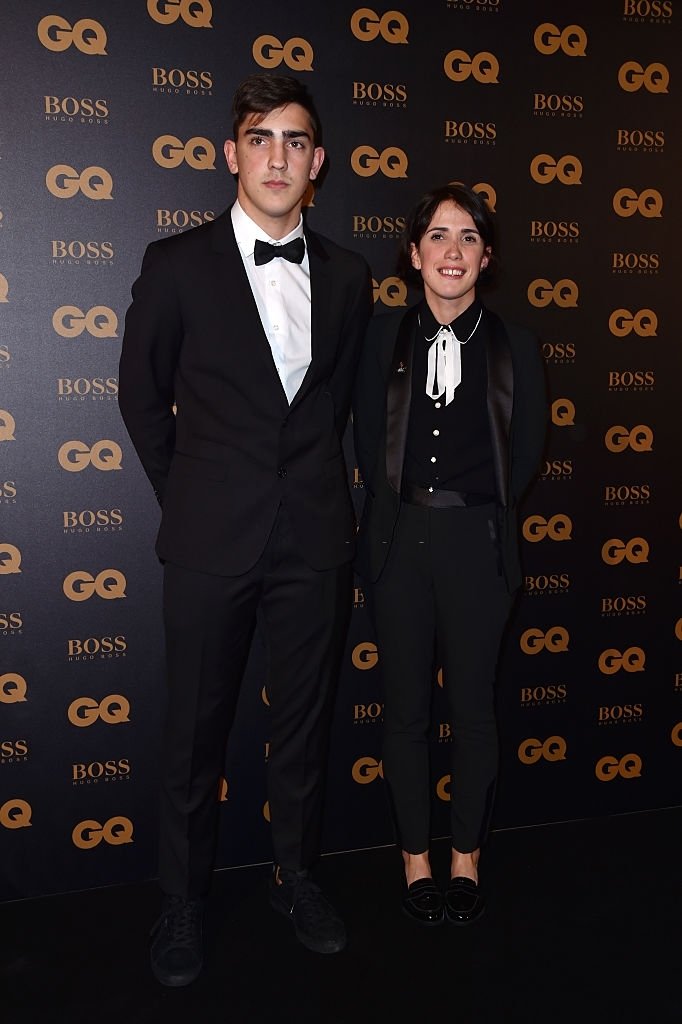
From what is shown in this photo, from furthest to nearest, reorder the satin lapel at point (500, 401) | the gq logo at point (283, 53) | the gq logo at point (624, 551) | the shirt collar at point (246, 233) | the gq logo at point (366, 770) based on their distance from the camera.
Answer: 1. the gq logo at point (624, 551)
2. the gq logo at point (366, 770)
3. the gq logo at point (283, 53)
4. the satin lapel at point (500, 401)
5. the shirt collar at point (246, 233)

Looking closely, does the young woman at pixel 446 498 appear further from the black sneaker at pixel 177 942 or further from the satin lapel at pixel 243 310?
the black sneaker at pixel 177 942

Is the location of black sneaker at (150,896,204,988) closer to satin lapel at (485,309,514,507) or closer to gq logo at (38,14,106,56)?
satin lapel at (485,309,514,507)

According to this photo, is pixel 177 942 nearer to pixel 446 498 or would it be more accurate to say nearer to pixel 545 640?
pixel 446 498

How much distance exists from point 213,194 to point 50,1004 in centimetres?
212

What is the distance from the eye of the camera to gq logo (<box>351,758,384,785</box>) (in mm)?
2920

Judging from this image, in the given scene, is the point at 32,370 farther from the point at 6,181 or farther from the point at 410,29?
the point at 410,29

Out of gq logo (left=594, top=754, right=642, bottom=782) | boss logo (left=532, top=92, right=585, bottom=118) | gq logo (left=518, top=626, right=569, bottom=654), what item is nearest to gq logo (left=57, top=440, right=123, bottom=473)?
gq logo (left=518, top=626, right=569, bottom=654)

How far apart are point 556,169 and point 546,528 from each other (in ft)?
3.68

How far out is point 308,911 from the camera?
241 cm

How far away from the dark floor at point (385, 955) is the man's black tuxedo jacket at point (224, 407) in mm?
1015

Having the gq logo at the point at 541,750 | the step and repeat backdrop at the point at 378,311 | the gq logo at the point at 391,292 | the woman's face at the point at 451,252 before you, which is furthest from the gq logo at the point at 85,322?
the gq logo at the point at 541,750

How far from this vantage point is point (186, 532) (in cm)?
219

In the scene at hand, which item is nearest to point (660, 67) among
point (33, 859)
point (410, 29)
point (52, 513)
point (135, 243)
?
point (410, 29)

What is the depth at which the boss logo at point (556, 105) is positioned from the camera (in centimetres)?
280
